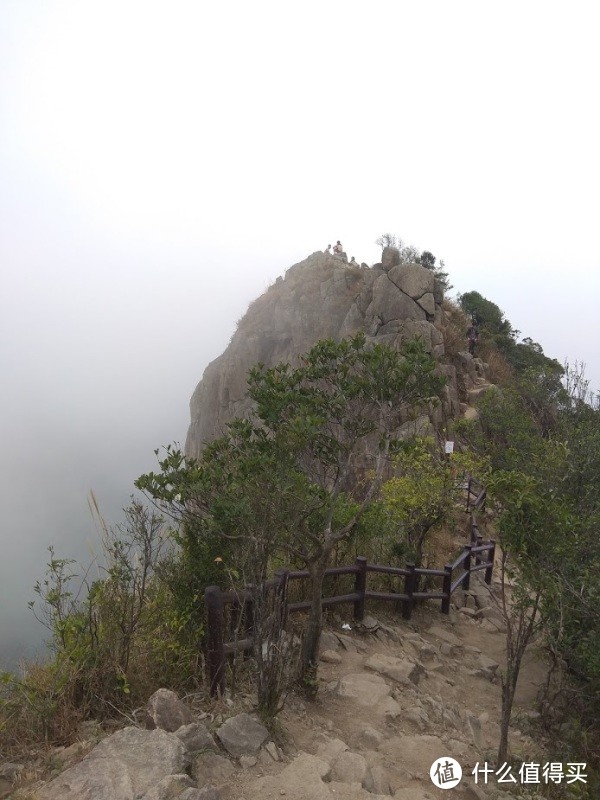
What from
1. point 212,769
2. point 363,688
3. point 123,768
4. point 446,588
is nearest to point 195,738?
point 212,769

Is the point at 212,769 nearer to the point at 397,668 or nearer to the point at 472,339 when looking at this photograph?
the point at 397,668

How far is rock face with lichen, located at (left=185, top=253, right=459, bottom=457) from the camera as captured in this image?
76.3ft

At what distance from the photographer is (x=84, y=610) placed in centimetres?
513

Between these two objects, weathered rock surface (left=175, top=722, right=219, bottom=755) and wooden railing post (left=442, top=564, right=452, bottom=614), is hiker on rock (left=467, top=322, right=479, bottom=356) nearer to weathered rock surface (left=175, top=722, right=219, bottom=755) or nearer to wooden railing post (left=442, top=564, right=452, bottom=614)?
wooden railing post (left=442, top=564, right=452, bottom=614)

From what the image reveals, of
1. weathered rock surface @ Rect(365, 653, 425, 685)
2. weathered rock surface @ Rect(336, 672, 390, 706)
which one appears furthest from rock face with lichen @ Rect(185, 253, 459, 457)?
weathered rock surface @ Rect(336, 672, 390, 706)

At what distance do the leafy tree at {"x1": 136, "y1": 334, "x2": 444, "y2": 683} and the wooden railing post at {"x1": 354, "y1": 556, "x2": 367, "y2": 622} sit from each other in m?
1.67

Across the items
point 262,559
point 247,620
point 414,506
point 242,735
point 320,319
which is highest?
point 320,319

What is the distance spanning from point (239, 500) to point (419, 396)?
7.13 ft

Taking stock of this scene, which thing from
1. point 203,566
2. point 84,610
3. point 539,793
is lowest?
point 539,793

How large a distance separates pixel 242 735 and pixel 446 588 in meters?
5.30

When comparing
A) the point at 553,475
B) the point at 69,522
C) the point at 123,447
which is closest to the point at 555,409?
the point at 553,475

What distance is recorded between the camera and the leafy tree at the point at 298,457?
4.76 metres

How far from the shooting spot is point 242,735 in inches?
164

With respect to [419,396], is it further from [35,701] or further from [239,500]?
[35,701]
